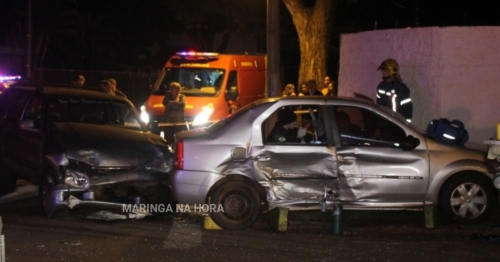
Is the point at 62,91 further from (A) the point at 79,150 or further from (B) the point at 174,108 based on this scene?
(B) the point at 174,108

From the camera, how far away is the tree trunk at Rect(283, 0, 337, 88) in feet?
65.8

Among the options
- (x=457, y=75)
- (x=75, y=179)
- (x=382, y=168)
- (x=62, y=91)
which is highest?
(x=457, y=75)

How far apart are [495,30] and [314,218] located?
532 centimetres

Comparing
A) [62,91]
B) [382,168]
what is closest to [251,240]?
[382,168]

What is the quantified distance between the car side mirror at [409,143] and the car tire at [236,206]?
71.8 inches

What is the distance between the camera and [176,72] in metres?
19.9

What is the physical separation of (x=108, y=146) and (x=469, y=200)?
4.60m

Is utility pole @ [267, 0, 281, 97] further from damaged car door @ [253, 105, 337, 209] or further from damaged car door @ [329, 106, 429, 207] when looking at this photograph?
damaged car door @ [253, 105, 337, 209]

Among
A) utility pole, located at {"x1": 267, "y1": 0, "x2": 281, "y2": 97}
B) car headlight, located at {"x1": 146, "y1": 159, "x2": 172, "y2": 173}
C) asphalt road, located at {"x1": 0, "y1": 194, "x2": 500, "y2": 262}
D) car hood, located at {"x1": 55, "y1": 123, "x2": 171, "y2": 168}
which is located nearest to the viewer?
asphalt road, located at {"x1": 0, "y1": 194, "x2": 500, "y2": 262}

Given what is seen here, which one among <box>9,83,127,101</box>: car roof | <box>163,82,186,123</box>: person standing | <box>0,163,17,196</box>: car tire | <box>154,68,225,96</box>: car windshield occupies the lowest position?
<box>0,163,17,196</box>: car tire

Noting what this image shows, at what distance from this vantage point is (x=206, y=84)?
19766 millimetres

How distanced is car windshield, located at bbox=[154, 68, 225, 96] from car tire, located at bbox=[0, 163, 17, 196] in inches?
269

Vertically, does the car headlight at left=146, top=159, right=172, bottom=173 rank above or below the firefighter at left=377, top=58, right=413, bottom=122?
below

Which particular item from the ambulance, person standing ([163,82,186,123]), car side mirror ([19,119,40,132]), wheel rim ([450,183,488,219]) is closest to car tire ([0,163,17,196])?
car side mirror ([19,119,40,132])
